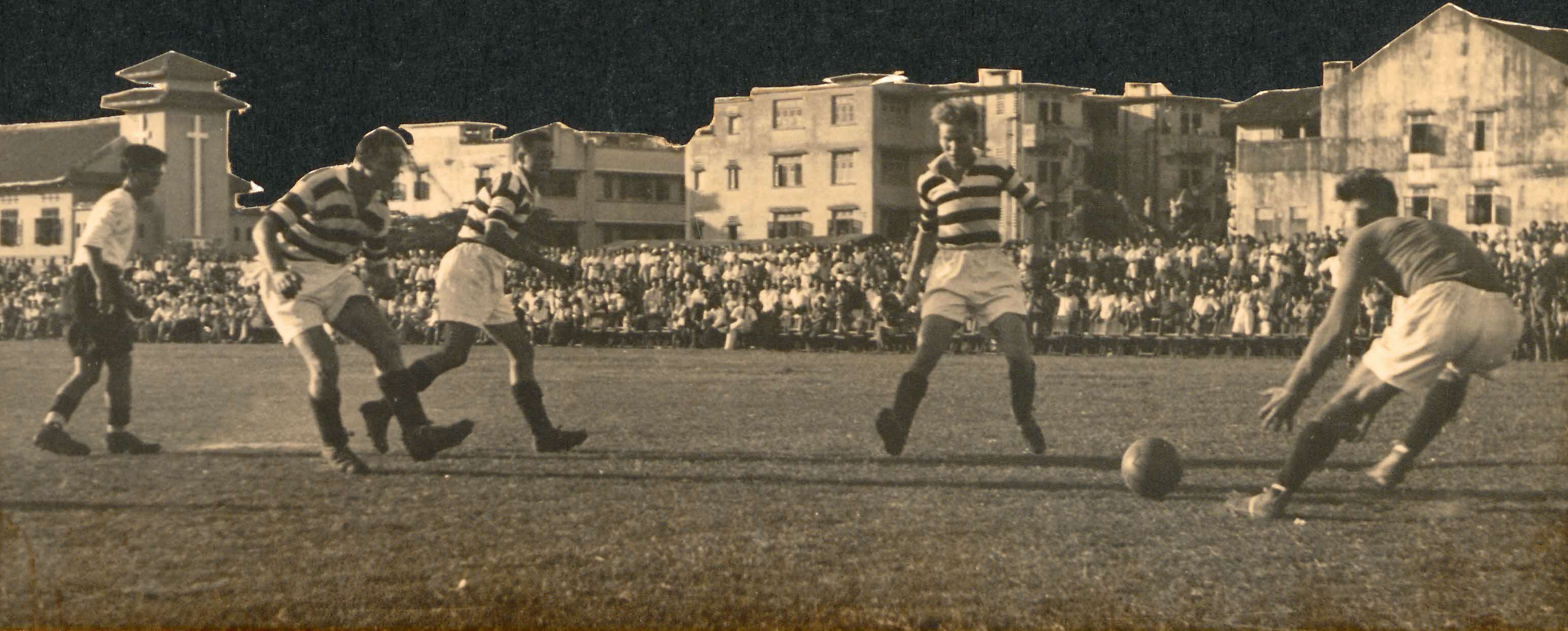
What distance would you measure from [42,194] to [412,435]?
4.73 metres

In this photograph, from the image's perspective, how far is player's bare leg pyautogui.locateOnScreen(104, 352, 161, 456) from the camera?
26.3ft

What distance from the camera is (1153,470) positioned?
616cm

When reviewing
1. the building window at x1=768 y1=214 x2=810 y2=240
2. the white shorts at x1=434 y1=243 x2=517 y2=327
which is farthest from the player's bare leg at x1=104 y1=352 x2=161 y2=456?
the building window at x1=768 y1=214 x2=810 y2=240

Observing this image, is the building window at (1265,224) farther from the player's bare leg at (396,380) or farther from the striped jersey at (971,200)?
the player's bare leg at (396,380)

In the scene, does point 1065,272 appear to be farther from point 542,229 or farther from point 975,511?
point 975,511

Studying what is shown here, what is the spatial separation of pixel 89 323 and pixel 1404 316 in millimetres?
6253

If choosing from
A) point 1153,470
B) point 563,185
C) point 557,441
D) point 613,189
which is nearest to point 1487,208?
point 1153,470

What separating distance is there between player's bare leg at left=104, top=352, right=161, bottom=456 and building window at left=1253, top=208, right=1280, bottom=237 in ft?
49.7

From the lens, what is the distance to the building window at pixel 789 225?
44.4 m

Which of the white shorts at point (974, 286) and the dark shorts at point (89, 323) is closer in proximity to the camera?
the white shorts at point (974, 286)

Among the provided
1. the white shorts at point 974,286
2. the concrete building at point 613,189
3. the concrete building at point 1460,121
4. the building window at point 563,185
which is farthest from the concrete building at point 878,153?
the white shorts at point 974,286

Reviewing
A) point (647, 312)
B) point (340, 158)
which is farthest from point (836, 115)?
point (340, 158)

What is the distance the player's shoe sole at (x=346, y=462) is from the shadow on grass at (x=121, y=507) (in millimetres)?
931

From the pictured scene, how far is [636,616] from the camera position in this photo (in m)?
4.41
